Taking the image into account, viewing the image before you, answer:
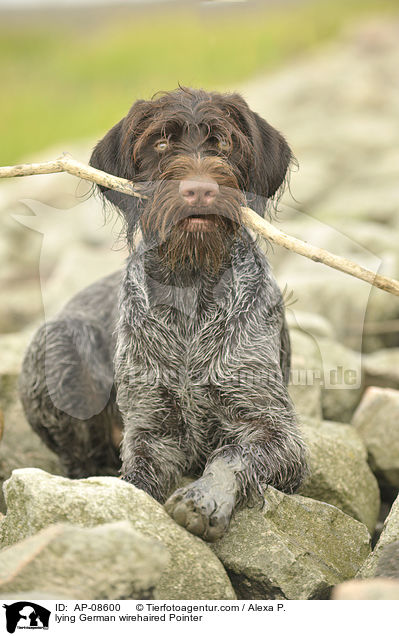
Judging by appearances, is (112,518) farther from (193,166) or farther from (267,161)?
(267,161)

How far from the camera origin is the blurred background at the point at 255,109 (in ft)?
23.7

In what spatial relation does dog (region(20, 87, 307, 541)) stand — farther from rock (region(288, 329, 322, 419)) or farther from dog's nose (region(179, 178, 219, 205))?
rock (region(288, 329, 322, 419))

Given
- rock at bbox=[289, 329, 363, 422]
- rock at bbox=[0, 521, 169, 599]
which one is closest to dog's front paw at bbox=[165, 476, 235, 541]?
rock at bbox=[0, 521, 169, 599]

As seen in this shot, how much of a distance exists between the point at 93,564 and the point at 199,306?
2.33 metres

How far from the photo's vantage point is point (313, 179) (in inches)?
615

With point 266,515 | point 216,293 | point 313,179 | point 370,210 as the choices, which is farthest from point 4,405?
point 313,179

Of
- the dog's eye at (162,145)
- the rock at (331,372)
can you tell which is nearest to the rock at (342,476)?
the rock at (331,372)

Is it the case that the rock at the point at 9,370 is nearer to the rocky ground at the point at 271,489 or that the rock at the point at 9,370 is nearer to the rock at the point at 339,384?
the rocky ground at the point at 271,489

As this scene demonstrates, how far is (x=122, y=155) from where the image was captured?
5.05 m
